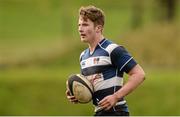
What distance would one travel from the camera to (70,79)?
8.54 meters

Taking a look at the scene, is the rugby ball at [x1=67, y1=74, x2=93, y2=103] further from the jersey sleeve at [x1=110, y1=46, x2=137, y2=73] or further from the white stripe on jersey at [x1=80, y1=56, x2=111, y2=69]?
the jersey sleeve at [x1=110, y1=46, x2=137, y2=73]

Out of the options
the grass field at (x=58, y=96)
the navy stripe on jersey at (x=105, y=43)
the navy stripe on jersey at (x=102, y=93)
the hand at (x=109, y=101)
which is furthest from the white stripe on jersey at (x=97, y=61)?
the grass field at (x=58, y=96)

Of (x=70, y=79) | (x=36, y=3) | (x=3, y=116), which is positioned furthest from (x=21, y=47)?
(x=70, y=79)

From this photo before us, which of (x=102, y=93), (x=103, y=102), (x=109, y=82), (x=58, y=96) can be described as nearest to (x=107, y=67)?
(x=109, y=82)

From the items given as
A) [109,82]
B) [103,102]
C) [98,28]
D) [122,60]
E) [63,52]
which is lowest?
[63,52]

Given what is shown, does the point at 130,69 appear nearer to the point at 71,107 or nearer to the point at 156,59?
the point at 71,107

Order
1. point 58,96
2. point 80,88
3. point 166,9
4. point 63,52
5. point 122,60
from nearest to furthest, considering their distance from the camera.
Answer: point 122,60
point 80,88
point 58,96
point 63,52
point 166,9

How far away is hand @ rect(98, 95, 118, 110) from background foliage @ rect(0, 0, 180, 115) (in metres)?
9.72

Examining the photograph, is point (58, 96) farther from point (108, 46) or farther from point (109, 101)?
point (109, 101)

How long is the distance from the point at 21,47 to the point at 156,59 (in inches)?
326

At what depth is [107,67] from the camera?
8258 millimetres

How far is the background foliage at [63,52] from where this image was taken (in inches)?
729

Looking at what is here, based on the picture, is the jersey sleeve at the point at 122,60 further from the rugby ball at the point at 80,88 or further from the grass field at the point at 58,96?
the grass field at the point at 58,96

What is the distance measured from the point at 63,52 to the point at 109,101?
18.4 m
